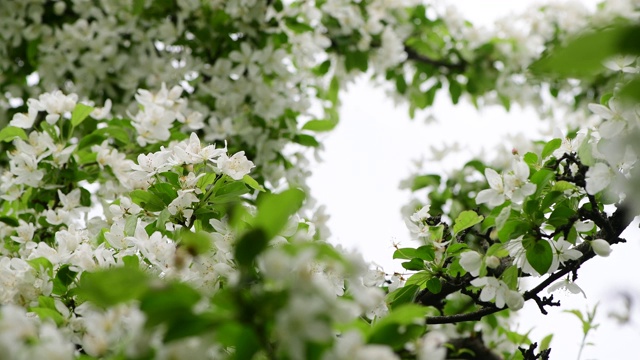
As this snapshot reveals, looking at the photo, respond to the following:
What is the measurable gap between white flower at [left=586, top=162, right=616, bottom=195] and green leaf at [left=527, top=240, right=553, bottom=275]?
0.15 m

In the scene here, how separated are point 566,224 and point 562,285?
138mm

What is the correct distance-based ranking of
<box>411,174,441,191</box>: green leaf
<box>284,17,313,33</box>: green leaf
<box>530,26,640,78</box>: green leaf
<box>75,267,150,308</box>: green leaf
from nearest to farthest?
<box>530,26,640,78</box>: green leaf
<box>75,267,150,308</box>: green leaf
<box>284,17,313,33</box>: green leaf
<box>411,174,441,191</box>: green leaf

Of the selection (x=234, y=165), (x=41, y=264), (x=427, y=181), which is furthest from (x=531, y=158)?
(x=427, y=181)

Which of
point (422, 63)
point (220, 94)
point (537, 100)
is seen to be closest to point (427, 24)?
point (422, 63)

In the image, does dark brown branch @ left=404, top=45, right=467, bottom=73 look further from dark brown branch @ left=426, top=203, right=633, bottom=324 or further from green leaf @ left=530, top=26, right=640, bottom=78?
green leaf @ left=530, top=26, right=640, bottom=78

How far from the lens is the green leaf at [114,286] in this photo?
0.82 meters

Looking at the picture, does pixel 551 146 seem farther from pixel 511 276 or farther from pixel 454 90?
pixel 454 90

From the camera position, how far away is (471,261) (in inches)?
56.4

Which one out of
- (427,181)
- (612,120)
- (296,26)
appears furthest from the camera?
(427,181)

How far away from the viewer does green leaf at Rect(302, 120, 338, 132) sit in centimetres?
275

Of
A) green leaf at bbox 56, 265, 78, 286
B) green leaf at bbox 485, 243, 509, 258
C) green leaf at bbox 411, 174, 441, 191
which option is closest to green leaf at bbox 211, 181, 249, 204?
green leaf at bbox 56, 265, 78, 286

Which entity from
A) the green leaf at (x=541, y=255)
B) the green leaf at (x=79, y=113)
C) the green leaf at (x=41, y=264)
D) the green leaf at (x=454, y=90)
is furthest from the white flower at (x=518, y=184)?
the green leaf at (x=454, y=90)

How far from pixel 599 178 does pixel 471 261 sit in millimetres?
300

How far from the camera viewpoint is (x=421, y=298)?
172cm
